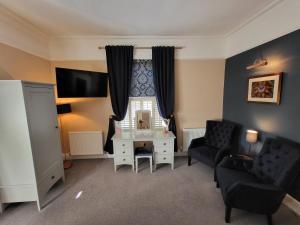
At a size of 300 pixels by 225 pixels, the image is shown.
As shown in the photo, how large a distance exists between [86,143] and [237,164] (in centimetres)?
307

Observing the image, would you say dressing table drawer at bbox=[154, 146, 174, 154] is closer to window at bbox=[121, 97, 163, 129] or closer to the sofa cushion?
window at bbox=[121, 97, 163, 129]

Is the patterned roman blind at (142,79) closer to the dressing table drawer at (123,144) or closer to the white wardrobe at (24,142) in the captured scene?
the dressing table drawer at (123,144)

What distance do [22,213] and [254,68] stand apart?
4.25 metres

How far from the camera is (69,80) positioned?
2736 millimetres

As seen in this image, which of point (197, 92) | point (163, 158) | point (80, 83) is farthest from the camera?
point (197, 92)

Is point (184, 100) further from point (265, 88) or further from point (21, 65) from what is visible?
point (21, 65)

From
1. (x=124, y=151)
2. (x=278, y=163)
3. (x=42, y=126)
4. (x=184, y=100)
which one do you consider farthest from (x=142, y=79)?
(x=278, y=163)

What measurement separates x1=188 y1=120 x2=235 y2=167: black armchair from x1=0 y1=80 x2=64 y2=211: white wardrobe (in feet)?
8.57

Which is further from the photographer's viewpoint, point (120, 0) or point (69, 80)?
point (69, 80)

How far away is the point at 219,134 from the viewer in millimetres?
3104

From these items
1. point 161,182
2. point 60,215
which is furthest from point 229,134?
point 60,215

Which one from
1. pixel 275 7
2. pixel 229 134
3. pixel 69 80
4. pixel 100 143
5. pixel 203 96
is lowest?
pixel 100 143

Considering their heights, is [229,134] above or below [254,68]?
below

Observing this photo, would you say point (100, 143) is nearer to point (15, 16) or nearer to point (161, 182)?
point (161, 182)
